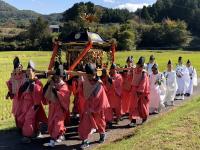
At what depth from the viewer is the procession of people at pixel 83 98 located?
11047 mm

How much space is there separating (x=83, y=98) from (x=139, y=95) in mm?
2145

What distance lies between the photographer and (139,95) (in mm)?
13758

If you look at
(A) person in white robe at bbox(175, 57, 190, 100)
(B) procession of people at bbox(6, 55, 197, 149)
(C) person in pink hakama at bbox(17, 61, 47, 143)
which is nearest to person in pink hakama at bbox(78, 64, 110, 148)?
(B) procession of people at bbox(6, 55, 197, 149)

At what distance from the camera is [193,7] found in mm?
156375

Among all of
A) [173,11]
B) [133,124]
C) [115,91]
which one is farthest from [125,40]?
[173,11]

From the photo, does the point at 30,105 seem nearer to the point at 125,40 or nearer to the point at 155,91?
the point at 155,91

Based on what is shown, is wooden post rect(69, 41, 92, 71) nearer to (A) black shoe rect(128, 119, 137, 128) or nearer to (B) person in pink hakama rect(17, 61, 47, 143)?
(A) black shoe rect(128, 119, 137, 128)

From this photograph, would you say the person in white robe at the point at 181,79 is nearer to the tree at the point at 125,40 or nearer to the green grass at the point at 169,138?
the green grass at the point at 169,138

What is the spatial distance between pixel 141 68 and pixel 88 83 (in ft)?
10.1

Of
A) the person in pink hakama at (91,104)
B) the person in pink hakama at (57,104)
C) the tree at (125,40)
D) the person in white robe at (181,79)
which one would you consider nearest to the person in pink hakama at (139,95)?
the person in pink hakama at (91,104)

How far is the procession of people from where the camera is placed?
1105 centimetres

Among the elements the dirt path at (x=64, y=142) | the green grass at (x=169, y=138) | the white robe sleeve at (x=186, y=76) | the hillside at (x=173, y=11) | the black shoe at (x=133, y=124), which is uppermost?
the hillside at (x=173, y=11)

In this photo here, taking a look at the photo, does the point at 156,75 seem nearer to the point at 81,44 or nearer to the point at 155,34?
the point at 81,44

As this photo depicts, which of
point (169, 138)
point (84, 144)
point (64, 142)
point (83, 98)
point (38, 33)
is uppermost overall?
point (38, 33)
